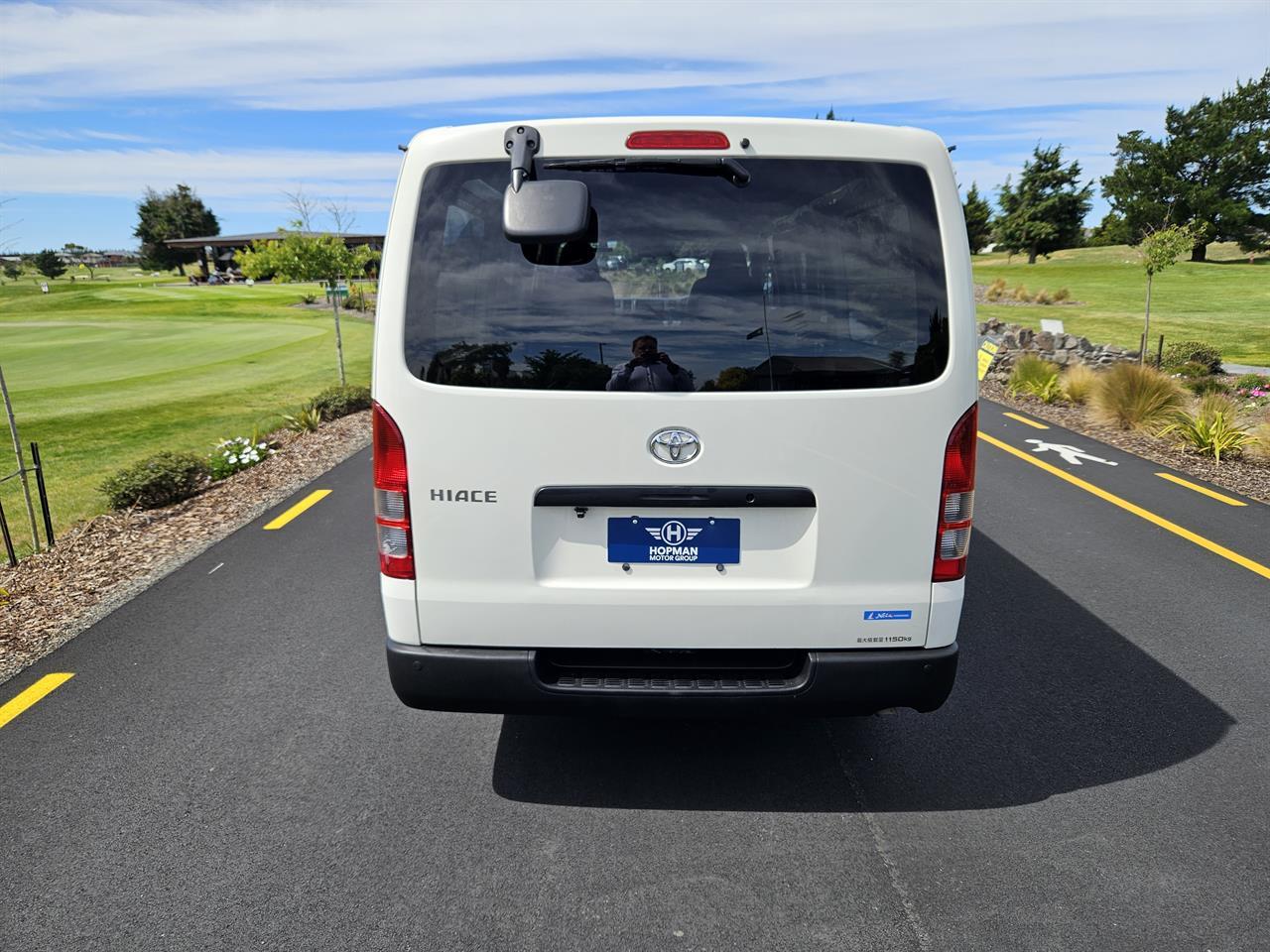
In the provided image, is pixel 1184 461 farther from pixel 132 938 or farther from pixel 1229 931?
pixel 132 938

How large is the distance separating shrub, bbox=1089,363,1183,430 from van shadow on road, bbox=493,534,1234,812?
7.71m

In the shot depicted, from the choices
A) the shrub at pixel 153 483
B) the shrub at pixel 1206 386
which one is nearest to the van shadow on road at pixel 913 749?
the shrub at pixel 153 483

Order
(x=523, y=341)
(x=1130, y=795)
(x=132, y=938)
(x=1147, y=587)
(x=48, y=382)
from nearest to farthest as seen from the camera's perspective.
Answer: (x=132, y=938), (x=523, y=341), (x=1130, y=795), (x=1147, y=587), (x=48, y=382)

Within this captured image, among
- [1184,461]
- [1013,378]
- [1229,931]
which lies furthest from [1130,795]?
[1013,378]

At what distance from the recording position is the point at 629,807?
3.24 m

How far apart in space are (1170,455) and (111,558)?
10.5m

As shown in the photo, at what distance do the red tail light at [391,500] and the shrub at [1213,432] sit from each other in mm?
9340

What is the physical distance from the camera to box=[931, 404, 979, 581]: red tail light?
2805mm

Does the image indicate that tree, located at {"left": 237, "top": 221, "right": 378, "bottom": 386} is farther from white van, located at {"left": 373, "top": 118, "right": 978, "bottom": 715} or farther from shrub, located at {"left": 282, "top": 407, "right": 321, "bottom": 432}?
white van, located at {"left": 373, "top": 118, "right": 978, "bottom": 715}

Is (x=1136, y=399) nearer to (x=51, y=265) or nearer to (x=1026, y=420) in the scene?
(x=1026, y=420)

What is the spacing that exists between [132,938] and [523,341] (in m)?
2.14

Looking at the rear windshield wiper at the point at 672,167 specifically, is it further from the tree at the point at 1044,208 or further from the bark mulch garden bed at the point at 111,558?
the tree at the point at 1044,208

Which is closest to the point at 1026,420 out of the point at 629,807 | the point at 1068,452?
the point at 1068,452

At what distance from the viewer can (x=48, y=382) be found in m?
19.4
